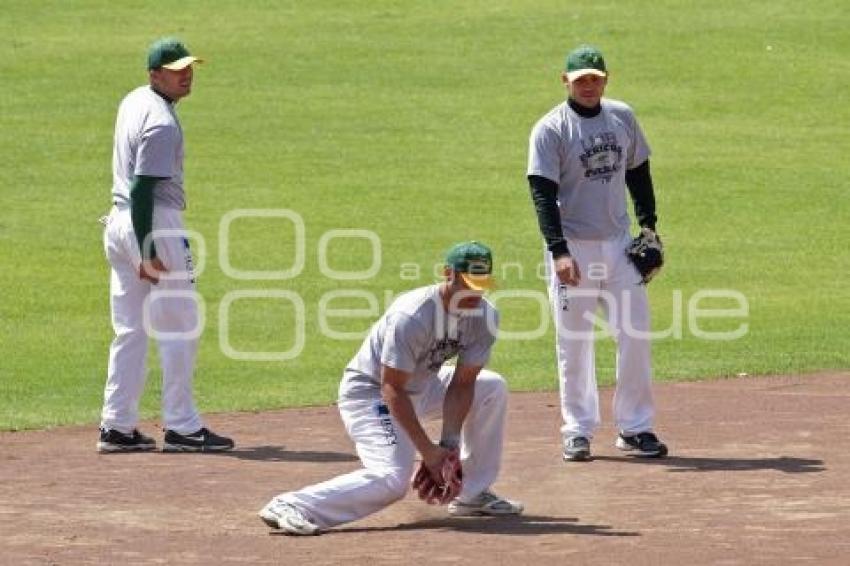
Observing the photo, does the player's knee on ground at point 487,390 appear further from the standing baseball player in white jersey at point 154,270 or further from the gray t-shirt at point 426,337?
the standing baseball player in white jersey at point 154,270

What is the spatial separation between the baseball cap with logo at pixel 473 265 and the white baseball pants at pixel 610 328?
1966 mm

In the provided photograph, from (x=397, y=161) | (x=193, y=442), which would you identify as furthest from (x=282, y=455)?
(x=397, y=161)

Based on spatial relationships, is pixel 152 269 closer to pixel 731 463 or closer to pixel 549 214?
pixel 549 214

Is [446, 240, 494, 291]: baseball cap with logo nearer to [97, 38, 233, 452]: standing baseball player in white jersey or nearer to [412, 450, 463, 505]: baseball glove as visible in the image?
[412, 450, 463, 505]: baseball glove

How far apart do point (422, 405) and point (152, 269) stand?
2.09m

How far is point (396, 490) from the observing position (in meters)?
9.49

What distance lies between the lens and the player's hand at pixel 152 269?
1120 centimetres

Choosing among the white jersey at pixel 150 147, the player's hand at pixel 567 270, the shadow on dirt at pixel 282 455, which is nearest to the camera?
the player's hand at pixel 567 270

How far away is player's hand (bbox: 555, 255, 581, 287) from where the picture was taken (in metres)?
11.0

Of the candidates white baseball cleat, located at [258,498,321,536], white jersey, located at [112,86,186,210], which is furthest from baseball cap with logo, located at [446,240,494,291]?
white jersey, located at [112,86,186,210]

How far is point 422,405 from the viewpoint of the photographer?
32.4 feet

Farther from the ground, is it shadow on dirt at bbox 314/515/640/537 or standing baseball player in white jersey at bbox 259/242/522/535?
standing baseball player in white jersey at bbox 259/242/522/535

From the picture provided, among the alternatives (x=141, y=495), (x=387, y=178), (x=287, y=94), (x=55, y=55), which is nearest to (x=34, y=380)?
(x=141, y=495)

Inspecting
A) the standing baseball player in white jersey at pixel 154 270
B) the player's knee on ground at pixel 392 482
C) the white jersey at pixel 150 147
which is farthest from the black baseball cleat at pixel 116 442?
the player's knee on ground at pixel 392 482
